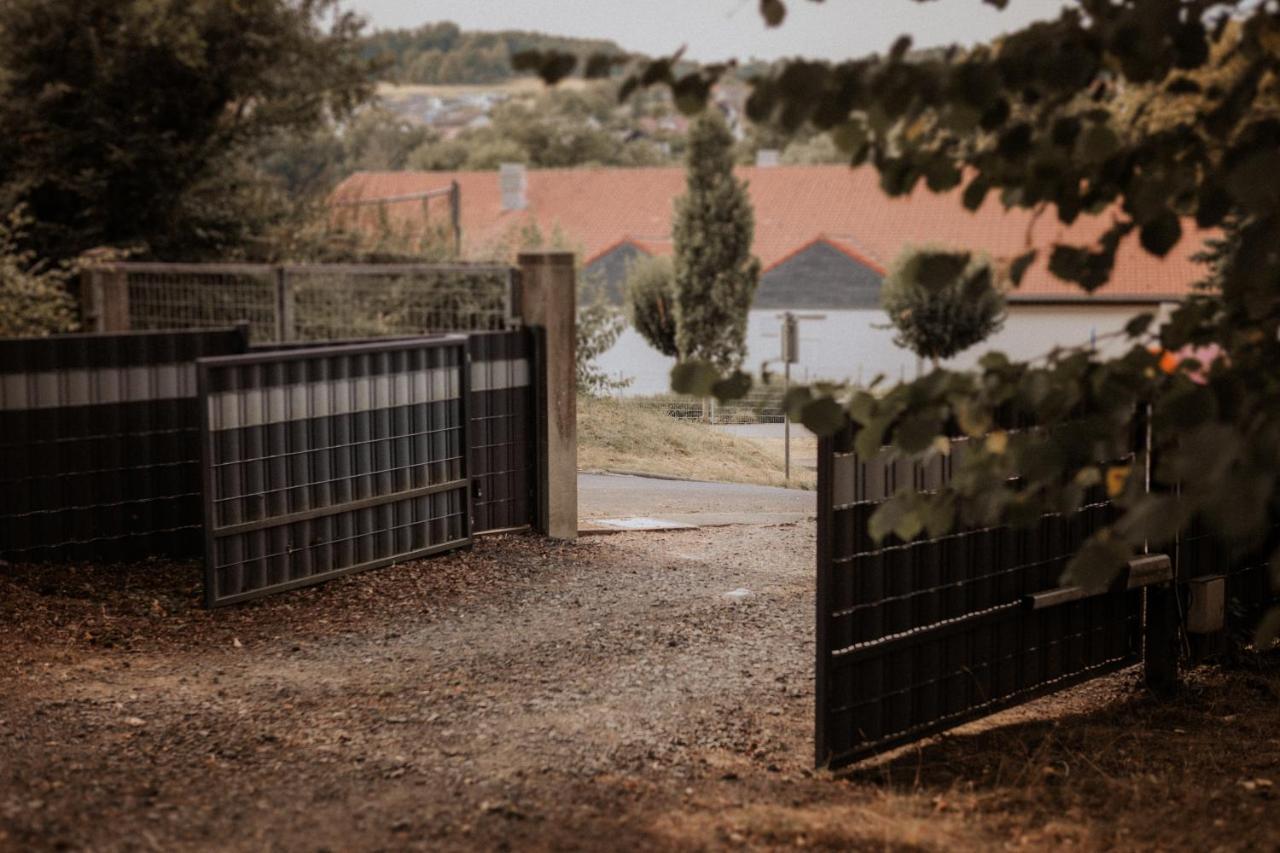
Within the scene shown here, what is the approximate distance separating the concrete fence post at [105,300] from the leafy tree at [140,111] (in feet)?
14.8

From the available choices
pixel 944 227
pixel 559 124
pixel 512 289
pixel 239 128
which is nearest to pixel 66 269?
pixel 239 128

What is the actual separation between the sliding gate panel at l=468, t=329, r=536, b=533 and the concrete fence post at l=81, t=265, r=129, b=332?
7.56 m

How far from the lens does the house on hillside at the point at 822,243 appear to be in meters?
57.1

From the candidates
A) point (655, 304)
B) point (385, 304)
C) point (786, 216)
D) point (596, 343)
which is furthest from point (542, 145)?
point (385, 304)

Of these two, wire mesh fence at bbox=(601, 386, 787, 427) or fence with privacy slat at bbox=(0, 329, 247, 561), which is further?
wire mesh fence at bbox=(601, 386, 787, 427)

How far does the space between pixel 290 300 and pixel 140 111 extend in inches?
323

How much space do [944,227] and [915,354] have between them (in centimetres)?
865

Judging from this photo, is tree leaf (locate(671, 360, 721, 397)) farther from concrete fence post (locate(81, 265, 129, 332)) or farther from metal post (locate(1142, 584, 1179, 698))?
concrete fence post (locate(81, 265, 129, 332))

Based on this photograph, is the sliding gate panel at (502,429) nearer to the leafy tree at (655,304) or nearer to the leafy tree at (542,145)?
the leafy tree at (655,304)

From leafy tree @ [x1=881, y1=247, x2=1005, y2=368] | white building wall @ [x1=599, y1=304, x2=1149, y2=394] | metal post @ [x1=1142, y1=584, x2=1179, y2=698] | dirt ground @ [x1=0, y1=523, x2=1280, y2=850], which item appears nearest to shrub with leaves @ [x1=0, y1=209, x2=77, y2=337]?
dirt ground @ [x1=0, y1=523, x2=1280, y2=850]

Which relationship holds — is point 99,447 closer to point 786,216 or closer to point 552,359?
point 552,359

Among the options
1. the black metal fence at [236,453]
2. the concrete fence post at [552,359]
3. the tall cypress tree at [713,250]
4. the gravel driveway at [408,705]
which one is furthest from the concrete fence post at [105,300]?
the tall cypress tree at [713,250]

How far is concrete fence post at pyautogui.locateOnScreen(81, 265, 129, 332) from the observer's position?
1653 cm

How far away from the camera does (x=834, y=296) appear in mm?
62500
